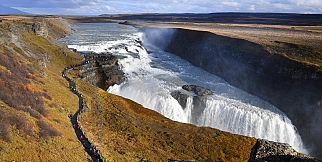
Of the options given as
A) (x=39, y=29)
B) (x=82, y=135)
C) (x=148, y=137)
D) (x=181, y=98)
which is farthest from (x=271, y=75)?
(x=39, y=29)

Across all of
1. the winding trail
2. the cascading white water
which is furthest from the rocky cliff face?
the winding trail

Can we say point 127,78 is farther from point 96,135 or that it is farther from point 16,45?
point 96,135

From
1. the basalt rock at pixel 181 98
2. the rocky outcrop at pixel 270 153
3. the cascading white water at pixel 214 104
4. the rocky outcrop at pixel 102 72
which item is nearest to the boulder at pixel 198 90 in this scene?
the cascading white water at pixel 214 104

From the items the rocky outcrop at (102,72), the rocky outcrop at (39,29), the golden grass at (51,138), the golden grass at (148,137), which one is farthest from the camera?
the rocky outcrop at (39,29)

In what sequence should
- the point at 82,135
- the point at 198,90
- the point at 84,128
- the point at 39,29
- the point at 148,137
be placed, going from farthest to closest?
the point at 39,29 → the point at 198,90 → the point at 148,137 → the point at 84,128 → the point at 82,135

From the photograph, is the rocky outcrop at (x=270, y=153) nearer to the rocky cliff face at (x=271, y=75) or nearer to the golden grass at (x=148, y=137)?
the golden grass at (x=148, y=137)

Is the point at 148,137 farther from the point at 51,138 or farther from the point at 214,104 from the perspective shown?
the point at 214,104

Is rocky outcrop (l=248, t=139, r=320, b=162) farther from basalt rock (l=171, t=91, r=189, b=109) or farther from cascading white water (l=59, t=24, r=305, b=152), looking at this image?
basalt rock (l=171, t=91, r=189, b=109)
